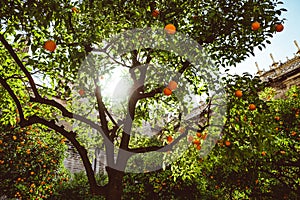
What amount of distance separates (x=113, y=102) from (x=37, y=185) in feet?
14.1

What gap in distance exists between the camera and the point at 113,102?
8102mm

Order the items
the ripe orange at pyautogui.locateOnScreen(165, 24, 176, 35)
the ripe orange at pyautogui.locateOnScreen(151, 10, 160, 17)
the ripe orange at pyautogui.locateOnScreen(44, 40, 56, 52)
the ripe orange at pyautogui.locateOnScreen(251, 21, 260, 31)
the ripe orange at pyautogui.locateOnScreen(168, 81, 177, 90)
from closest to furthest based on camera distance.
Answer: the ripe orange at pyautogui.locateOnScreen(44, 40, 56, 52), the ripe orange at pyautogui.locateOnScreen(251, 21, 260, 31), the ripe orange at pyautogui.locateOnScreen(165, 24, 176, 35), the ripe orange at pyautogui.locateOnScreen(151, 10, 160, 17), the ripe orange at pyautogui.locateOnScreen(168, 81, 177, 90)

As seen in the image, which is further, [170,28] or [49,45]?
[170,28]

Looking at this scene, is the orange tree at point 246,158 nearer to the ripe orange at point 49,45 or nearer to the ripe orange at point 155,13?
the ripe orange at point 155,13

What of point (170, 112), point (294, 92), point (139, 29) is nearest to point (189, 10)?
point (139, 29)

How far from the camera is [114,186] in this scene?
4.49 m

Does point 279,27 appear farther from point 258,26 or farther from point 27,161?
point 27,161

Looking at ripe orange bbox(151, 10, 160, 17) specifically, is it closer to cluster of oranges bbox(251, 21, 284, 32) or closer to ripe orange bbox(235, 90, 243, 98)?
cluster of oranges bbox(251, 21, 284, 32)

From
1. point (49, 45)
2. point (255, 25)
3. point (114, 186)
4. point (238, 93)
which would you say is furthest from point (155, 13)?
point (114, 186)

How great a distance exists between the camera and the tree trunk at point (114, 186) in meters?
4.39

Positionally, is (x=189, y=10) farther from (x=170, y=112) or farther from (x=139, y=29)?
(x=170, y=112)

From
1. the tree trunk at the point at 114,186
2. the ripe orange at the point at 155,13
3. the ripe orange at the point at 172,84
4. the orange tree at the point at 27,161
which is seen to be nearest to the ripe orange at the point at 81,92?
the tree trunk at the point at 114,186

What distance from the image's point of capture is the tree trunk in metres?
4.39

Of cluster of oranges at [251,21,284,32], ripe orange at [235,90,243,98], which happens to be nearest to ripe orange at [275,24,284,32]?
cluster of oranges at [251,21,284,32]
